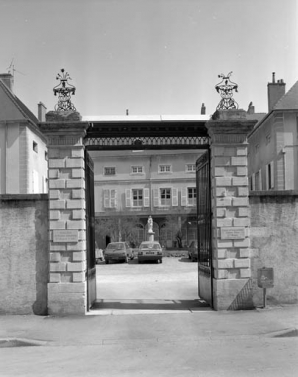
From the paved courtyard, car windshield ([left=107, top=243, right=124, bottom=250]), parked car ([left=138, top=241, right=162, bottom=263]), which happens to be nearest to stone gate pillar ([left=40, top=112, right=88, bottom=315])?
the paved courtyard

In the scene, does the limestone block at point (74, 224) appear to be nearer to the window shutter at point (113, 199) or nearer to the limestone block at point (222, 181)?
the limestone block at point (222, 181)

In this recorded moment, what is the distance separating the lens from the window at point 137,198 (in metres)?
52.7

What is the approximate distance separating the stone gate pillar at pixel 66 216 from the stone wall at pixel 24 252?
0.27 metres

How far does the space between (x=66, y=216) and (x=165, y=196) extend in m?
40.7

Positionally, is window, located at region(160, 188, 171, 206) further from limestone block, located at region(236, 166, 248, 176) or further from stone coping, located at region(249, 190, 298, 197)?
limestone block, located at region(236, 166, 248, 176)

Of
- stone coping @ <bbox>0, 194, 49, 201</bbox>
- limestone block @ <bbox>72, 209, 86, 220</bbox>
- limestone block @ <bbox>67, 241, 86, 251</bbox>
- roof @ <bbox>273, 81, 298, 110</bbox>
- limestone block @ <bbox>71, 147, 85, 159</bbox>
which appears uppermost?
roof @ <bbox>273, 81, 298, 110</bbox>

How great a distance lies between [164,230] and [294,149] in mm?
21021

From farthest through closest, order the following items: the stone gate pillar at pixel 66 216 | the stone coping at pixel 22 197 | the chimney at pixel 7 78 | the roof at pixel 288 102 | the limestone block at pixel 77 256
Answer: the chimney at pixel 7 78
the roof at pixel 288 102
the stone coping at pixel 22 197
the limestone block at pixel 77 256
the stone gate pillar at pixel 66 216

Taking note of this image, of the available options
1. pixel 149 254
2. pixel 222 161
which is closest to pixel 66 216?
pixel 222 161

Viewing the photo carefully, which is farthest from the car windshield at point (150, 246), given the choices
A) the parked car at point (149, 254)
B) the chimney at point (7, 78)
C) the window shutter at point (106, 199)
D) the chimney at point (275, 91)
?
the window shutter at point (106, 199)

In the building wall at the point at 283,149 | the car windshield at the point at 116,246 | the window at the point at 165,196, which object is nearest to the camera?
the building wall at the point at 283,149

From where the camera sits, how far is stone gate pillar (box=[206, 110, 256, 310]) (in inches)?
484

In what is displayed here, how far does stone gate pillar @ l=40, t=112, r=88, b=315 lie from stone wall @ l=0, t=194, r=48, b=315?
0.27 metres

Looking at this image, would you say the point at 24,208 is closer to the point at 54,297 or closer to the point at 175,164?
the point at 54,297
